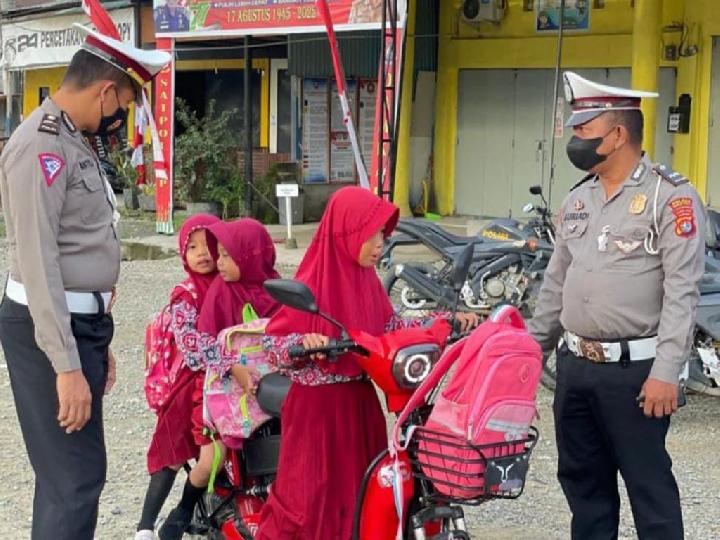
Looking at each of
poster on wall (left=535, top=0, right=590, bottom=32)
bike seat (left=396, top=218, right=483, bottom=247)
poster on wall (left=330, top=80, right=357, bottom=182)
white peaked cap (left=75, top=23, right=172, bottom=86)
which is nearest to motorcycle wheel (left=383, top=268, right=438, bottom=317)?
bike seat (left=396, top=218, right=483, bottom=247)

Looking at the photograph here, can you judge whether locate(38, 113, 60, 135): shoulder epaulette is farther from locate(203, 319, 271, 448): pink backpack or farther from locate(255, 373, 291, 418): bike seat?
locate(255, 373, 291, 418): bike seat

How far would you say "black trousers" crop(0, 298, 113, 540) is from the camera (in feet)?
12.0

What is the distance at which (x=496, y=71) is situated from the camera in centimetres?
1762

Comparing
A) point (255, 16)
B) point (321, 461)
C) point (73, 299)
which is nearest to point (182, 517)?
point (321, 461)

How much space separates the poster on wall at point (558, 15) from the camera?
53.4 feet

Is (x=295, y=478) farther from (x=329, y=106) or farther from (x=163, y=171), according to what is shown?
(x=329, y=106)

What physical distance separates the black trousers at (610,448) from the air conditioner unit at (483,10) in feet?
44.4

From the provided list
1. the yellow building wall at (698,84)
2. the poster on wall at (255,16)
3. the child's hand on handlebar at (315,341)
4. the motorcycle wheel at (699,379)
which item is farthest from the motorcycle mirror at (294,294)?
the yellow building wall at (698,84)

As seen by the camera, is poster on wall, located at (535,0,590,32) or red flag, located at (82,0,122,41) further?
poster on wall, located at (535,0,590,32)

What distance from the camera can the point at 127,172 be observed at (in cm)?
1936

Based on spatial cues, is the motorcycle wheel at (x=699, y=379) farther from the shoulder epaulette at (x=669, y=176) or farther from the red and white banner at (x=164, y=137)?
the red and white banner at (x=164, y=137)

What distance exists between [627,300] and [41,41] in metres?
19.6

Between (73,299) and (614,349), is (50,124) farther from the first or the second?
(614,349)

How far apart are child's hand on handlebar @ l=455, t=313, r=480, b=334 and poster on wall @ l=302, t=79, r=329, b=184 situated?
14.6m
